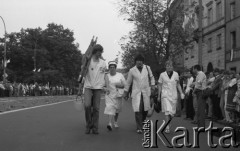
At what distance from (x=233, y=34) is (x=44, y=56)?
166 feet

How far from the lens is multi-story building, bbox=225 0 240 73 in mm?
34062

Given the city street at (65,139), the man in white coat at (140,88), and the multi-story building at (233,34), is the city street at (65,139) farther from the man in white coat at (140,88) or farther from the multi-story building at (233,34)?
the multi-story building at (233,34)

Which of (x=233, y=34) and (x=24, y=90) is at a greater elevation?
(x=233, y=34)

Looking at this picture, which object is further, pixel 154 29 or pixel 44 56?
pixel 44 56

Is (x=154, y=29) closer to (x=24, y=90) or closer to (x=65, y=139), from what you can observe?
(x=24, y=90)

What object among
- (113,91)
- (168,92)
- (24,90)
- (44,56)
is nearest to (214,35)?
(24,90)

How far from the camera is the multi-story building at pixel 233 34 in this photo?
3406cm

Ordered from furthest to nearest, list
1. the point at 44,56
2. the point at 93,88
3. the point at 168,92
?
the point at 44,56 → the point at 168,92 → the point at 93,88

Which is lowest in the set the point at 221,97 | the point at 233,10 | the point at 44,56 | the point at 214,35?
the point at 221,97

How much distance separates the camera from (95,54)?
31.8 feet

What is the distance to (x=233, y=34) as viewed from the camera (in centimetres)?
3572

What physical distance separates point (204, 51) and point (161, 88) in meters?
33.9

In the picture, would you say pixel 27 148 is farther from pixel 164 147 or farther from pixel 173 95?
pixel 173 95

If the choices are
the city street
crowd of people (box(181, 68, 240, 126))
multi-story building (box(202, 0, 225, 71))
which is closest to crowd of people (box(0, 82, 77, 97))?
multi-story building (box(202, 0, 225, 71))
